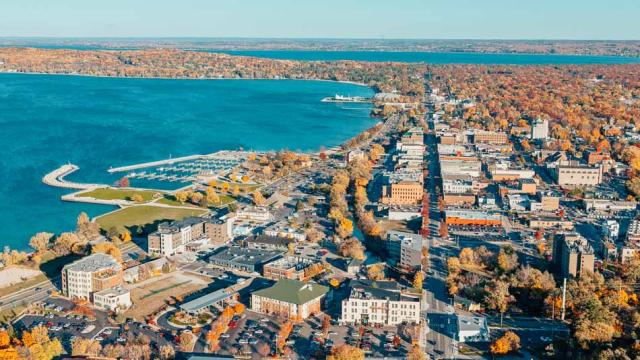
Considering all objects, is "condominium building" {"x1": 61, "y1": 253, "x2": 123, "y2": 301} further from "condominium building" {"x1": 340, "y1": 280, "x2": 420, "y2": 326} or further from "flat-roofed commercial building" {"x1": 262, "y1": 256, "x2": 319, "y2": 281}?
"condominium building" {"x1": 340, "y1": 280, "x2": 420, "y2": 326}

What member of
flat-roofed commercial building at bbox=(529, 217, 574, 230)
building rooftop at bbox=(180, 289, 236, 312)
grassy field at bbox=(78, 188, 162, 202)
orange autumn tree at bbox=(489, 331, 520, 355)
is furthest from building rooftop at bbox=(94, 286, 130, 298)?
flat-roofed commercial building at bbox=(529, 217, 574, 230)

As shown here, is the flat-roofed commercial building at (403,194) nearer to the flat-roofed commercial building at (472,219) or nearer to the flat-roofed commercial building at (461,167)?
the flat-roofed commercial building at (472,219)

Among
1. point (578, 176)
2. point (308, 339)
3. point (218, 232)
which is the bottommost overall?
point (308, 339)

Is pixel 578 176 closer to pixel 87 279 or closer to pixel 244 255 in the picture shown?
pixel 244 255

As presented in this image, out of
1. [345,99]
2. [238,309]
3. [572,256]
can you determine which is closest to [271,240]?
[238,309]

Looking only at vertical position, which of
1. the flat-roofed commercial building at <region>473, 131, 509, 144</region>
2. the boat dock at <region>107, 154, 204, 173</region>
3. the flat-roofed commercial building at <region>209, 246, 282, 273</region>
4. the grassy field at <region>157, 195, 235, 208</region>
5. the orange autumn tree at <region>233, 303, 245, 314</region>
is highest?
the flat-roofed commercial building at <region>473, 131, 509, 144</region>

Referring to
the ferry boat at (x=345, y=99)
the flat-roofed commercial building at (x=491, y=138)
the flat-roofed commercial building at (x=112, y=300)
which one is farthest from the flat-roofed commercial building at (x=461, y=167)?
the ferry boat at (x=345, y=99)
